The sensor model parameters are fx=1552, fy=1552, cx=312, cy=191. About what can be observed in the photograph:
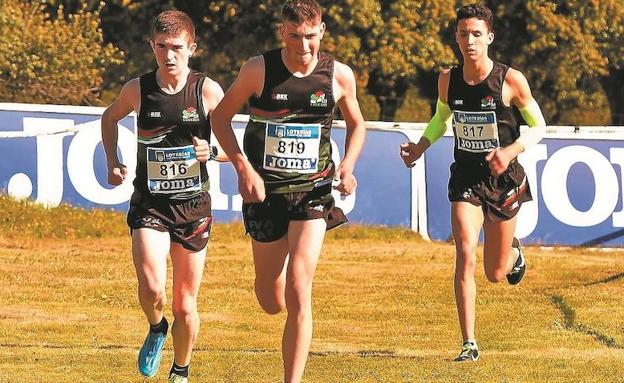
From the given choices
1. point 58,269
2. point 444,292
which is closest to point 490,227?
point 444,292

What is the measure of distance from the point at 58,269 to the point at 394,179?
5.11 m

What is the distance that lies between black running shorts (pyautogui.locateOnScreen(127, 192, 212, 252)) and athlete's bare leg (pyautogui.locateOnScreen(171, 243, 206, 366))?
0.06 meters

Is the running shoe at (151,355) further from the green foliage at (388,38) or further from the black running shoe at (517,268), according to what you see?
the green foliage at (388,38)

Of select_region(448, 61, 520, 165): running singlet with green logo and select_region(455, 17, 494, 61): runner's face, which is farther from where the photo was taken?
select_region(448, 61, 520, 165): running singlet with green logo

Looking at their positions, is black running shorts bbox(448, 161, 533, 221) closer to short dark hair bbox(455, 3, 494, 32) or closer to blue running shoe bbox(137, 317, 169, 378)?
short dark hair bbox(455, 3, 494, 32)

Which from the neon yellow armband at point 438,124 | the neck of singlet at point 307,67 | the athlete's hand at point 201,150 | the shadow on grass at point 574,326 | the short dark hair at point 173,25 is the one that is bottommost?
the shadow on grass at point 574,326

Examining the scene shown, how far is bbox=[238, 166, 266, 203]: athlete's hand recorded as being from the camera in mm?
9172

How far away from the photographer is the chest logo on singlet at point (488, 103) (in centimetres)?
1133

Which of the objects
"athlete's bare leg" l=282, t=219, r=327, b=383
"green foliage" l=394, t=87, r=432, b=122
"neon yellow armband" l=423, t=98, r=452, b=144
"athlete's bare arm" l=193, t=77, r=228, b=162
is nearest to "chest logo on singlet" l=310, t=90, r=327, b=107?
"athlete's bare arm" l=193, t=77, r=228, b=162

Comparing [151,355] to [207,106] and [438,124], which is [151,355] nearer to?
[207,106]

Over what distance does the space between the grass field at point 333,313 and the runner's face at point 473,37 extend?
88.9 inches

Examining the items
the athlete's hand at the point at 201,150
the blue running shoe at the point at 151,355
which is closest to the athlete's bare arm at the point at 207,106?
the athlete's hand at the point at 201,150

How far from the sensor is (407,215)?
68.6 ft

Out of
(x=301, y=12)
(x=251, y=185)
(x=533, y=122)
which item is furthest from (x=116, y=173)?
(x=533, y=122)
